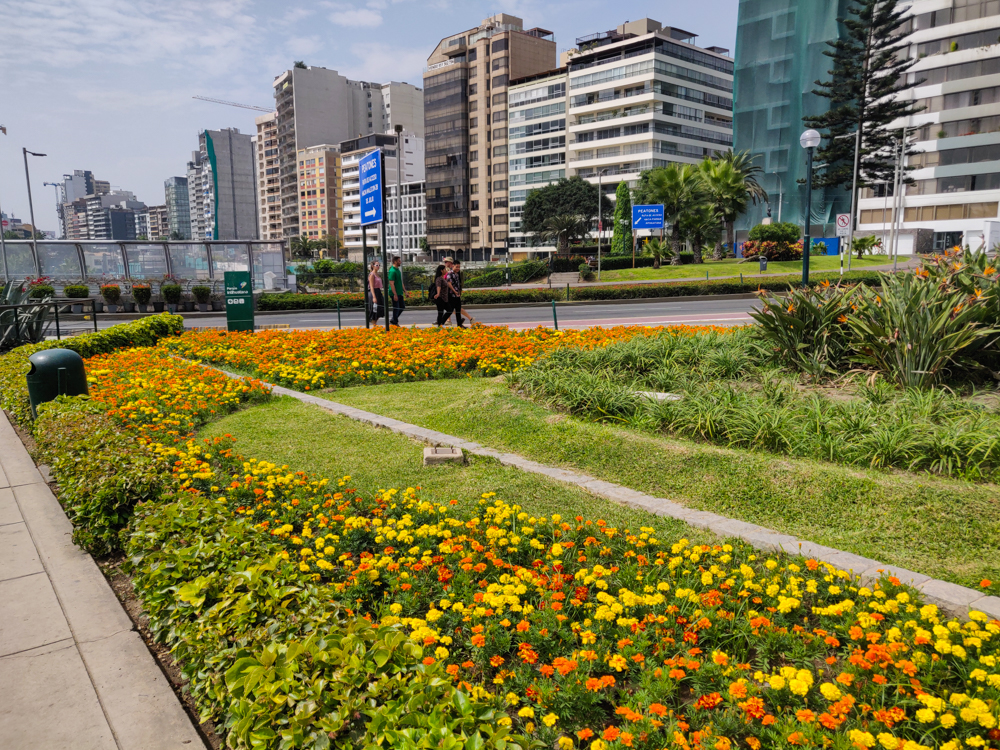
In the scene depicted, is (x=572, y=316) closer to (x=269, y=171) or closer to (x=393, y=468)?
(x=393, y=468)

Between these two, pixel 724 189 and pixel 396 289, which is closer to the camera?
pixel 396 289

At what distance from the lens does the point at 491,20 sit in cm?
10856

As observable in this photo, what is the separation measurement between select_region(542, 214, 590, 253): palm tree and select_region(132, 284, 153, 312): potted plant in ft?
143

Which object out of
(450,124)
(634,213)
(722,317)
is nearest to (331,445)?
(722,317)

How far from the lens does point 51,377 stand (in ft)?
26.9

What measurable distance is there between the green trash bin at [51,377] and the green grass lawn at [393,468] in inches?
72.6

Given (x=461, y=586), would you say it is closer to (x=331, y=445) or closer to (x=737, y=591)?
(x=737, y=591)

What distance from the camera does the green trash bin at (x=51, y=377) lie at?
26.7 feet

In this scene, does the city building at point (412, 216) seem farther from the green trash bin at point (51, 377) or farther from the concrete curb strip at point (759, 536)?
the concrete curb strip at point (759, 536)

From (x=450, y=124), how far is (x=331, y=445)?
108m

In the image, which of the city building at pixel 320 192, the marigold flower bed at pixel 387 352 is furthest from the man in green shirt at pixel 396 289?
the city building at pixel 320 192

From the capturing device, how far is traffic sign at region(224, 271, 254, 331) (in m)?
17.5

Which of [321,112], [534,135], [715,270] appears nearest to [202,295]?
[715,270]

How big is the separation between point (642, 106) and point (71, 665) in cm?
8854
